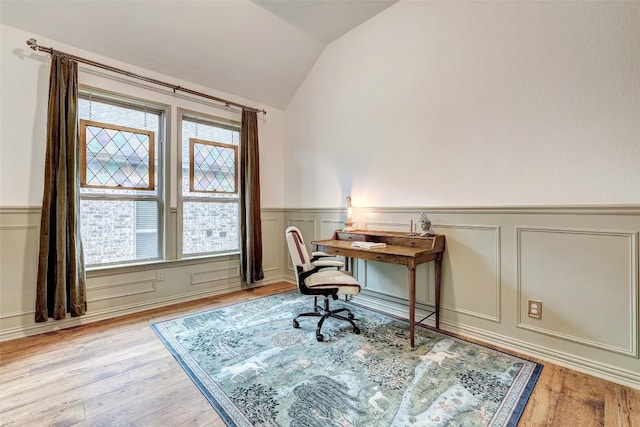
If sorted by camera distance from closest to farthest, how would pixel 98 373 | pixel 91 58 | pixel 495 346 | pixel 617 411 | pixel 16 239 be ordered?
pixel 617 411
pixel 98 373
pixel 495 346
pixel 16 239
pixel 91 58

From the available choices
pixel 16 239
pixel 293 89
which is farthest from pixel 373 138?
pixel 16 239

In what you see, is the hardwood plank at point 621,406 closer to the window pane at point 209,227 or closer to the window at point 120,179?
the window pane at point 209,227

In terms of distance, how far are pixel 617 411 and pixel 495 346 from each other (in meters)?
0.83

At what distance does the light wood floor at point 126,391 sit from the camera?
1598 millimetres

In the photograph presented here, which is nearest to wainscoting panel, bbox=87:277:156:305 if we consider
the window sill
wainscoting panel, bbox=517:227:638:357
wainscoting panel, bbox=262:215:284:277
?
the window sill

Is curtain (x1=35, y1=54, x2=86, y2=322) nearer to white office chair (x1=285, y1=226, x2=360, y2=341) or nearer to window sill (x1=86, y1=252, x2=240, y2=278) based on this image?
window sill (x1=86, y1=252, x2=240, y2=278)

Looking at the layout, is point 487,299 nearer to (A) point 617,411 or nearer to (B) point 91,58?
(A) point 617,411

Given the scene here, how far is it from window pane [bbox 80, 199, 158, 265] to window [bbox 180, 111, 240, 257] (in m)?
0.38

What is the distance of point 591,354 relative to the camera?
2.05 meters

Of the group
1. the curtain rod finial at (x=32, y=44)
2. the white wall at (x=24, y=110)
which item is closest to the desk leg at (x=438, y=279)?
the white wall at (x=24, y=110)

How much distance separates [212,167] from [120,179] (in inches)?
43.2

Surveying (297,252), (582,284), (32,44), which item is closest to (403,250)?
(297,252)

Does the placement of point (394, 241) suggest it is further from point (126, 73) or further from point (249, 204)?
point (126, 73)

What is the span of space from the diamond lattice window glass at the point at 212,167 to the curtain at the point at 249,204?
0.17 m
